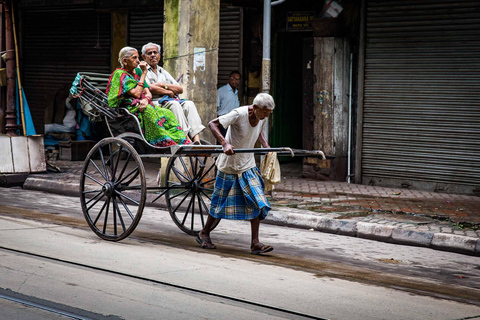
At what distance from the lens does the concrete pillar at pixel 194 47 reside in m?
10.6

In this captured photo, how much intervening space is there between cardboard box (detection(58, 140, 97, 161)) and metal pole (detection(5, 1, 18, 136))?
87.7 inches

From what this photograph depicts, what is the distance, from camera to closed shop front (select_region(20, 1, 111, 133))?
16234 mm

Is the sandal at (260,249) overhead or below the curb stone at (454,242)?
overhead

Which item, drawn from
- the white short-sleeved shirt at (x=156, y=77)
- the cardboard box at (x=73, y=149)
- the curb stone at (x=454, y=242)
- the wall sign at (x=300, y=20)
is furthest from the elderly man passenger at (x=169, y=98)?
the cardboard box at (x=73, y=149)

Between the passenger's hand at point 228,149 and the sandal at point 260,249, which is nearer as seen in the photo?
the passenger's hand at point 228,149

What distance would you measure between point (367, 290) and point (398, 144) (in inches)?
273

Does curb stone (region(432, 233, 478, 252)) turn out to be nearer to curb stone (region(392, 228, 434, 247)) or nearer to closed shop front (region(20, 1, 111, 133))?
curb stone (region(392, 228, 434, 247))

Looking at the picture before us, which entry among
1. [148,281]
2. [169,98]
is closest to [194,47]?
[169,98]

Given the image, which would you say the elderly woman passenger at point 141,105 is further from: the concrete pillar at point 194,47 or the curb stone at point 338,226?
the concrete pillar at point 194,47

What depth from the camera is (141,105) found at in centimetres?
728

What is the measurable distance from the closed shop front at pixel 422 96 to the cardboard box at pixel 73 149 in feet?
20.5

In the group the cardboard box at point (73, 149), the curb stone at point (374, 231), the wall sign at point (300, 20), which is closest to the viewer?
the curb stone at point (374, 231)

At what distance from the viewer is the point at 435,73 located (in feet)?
37.3

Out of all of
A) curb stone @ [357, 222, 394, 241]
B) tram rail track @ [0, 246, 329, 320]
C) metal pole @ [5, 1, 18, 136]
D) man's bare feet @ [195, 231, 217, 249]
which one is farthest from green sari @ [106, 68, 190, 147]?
metal pole @ [5, 1, 18, 136]
